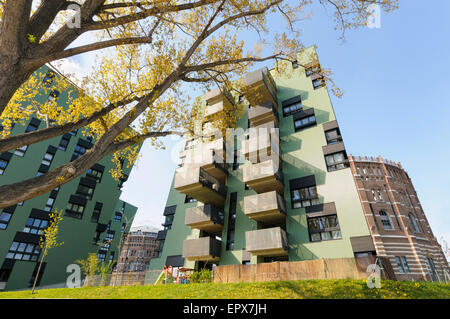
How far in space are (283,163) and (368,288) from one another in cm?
1082

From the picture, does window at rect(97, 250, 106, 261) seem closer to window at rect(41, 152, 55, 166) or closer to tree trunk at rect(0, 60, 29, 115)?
window at rect(41, 152, 55, 166)

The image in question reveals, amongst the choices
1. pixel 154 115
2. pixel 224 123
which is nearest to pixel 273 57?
pixel 224 123

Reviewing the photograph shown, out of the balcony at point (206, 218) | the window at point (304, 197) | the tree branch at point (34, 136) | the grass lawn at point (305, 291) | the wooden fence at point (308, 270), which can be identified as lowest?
the grass lawn at point (305, 291)

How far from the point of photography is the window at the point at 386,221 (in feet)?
103

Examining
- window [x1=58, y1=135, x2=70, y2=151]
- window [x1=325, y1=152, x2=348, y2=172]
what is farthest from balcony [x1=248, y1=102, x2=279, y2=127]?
window [x1=58, y1=135, x2=70, y2=151]

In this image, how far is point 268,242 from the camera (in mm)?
14344

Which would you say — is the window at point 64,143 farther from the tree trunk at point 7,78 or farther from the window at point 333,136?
the window at point 333,136

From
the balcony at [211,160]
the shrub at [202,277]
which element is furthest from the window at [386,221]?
the shrub at [202,277]

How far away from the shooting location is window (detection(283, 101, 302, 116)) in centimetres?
2072

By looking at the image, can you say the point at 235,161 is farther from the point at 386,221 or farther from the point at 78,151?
the point at 386,221

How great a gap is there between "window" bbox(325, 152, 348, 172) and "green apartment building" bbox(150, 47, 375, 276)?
0.22ft

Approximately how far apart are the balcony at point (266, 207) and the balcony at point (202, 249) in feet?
11.5
